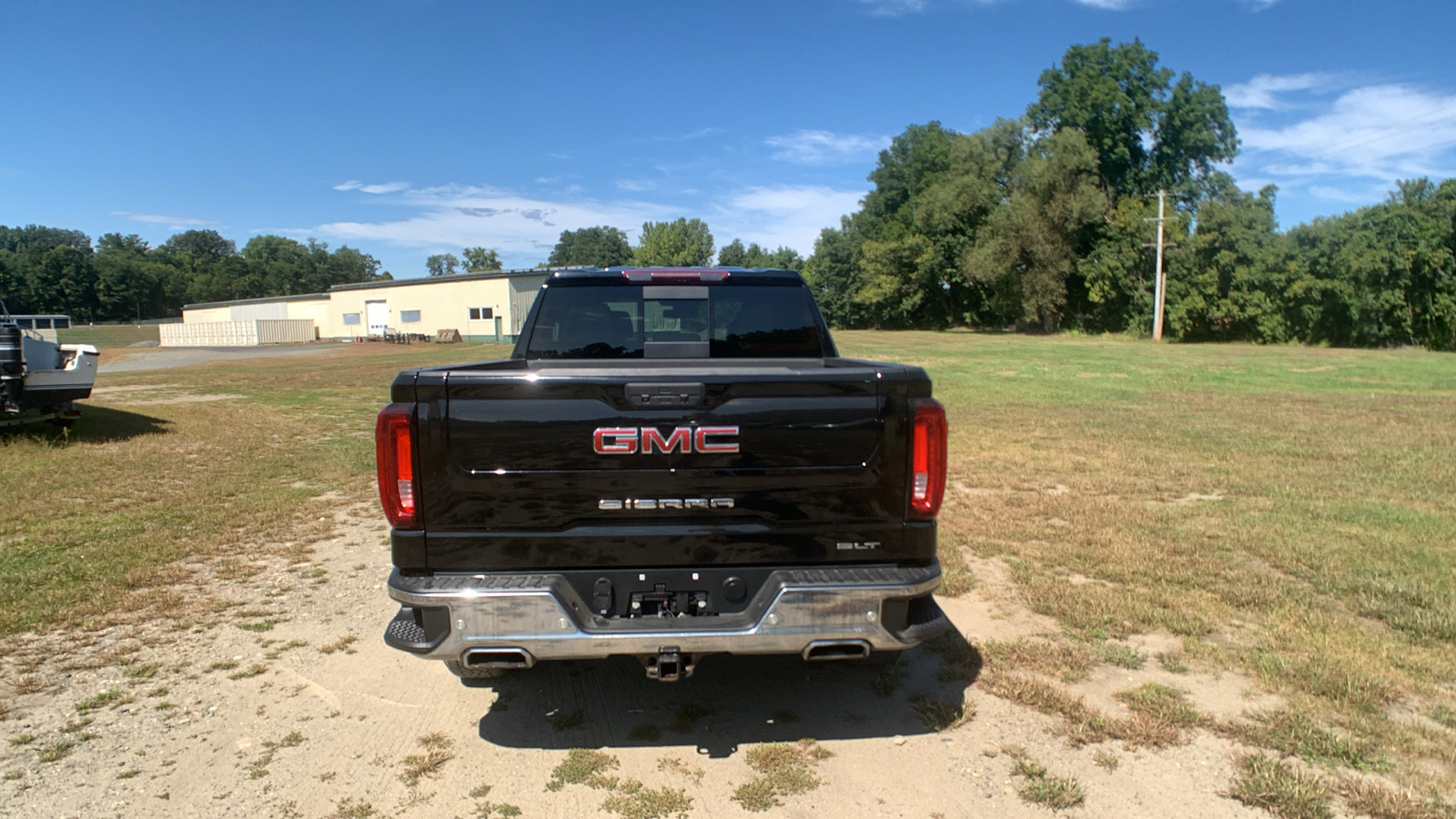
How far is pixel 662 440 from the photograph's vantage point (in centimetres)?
296

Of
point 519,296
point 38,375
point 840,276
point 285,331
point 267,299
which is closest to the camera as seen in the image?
point 38,375

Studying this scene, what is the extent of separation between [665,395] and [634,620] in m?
0.83

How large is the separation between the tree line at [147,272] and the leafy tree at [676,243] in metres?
53.5

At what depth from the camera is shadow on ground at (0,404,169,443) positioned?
35.7 ft

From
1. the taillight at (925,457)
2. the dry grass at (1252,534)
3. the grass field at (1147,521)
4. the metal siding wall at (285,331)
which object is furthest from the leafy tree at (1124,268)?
the metal siding wall at (285,331)

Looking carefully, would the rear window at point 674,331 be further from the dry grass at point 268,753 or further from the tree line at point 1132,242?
the tree line at point 1132,242

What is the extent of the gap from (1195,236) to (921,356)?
81.3 feet

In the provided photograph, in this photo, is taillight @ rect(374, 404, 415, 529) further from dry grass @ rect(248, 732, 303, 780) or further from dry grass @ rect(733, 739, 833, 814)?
dry grass @ rect(733, 739, 833, 814)

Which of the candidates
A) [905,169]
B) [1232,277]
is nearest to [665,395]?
[1232,277]

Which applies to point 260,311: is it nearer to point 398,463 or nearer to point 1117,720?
point 398,463

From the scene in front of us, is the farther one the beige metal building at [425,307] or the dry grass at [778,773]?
the beige metal building at [425,307]

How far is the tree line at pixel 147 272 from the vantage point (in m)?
98.6

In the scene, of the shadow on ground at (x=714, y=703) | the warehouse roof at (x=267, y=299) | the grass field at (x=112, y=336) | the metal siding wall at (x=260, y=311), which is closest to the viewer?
the shadow on ground at (x=714, y=703)

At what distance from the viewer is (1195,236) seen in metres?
45.1
